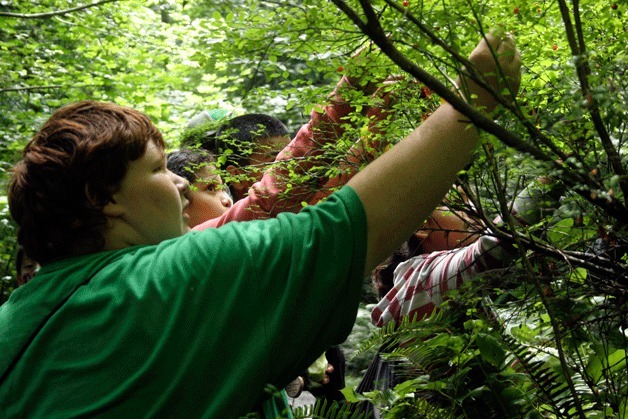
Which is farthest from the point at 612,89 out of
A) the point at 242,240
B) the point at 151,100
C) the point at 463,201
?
the point at 151,100

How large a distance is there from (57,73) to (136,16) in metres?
1.22

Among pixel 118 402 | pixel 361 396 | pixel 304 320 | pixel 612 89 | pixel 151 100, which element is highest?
pixel 612 89

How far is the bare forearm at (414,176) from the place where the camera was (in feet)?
4.49

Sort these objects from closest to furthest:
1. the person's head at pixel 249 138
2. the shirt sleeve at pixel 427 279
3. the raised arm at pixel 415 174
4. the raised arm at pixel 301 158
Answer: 1. the raised arm at pixel 415 174
2. the raised arm at pixel 301 158
3. the shirt sleeve at pixel 427 279
4. the person's head at pixel 249 138

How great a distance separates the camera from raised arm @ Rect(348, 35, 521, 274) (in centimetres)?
137

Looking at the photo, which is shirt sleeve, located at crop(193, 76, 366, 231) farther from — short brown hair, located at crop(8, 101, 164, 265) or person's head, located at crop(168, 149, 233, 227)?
short brown hair, located at crop(8, 101, 164, 265)


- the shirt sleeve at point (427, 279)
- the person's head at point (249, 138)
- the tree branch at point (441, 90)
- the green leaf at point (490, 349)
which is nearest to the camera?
the tree branch at point (441, 90)

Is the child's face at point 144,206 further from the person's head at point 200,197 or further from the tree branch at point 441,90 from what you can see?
the person's head at point 200,197

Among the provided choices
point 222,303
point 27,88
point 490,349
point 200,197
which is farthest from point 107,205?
point 27,88

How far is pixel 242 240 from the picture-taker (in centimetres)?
145

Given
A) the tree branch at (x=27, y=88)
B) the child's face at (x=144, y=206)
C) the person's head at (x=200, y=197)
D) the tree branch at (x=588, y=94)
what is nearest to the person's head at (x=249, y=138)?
the person's head at (x=200, y=197)

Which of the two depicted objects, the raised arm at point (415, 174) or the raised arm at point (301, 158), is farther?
the raised arm at point (301, 158)

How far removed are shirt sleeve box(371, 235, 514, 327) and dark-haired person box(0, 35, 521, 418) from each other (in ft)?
2.96

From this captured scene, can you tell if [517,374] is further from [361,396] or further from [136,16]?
[136,16]
